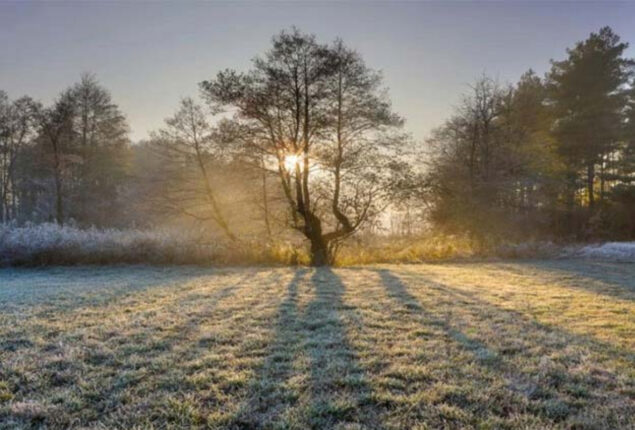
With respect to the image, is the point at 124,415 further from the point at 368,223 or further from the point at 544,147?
the point at 544,147

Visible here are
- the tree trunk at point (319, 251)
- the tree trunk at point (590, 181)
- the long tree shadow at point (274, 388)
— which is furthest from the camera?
the tree trunk at point (590, 181)

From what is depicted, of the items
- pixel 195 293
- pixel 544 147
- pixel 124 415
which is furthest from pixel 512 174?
pixel 124 415

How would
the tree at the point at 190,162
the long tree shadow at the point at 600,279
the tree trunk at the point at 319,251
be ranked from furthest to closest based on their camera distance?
the tree at the point at 190,162, the tree trunk at the point at 319,251, the long tree shadow at the point at 600,279

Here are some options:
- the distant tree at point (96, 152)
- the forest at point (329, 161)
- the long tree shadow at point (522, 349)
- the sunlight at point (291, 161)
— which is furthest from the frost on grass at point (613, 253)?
the distant tree at point (96, 152)

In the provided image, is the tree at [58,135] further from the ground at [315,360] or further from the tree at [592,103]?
the tree at [592,103]

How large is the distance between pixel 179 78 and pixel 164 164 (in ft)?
19.6

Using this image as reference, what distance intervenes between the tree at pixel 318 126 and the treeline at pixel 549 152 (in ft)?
18.3

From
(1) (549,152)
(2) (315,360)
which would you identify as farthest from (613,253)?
(2) (315,360)

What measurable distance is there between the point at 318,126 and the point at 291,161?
128cm

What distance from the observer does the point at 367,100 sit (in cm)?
1111

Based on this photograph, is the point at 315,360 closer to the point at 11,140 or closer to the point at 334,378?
the point at 334,378

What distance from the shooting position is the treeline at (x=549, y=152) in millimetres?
16641

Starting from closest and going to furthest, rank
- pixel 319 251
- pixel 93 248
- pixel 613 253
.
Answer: pixel 93 248 < pixel 319 251 < pixel 613 253

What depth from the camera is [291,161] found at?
10977 millimetres
